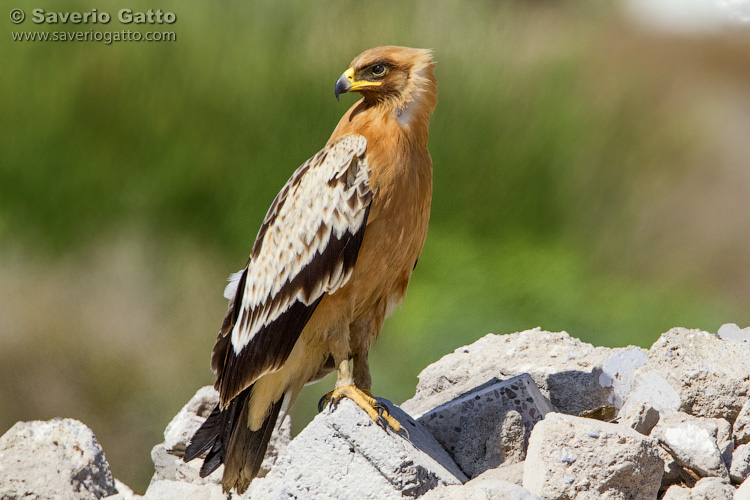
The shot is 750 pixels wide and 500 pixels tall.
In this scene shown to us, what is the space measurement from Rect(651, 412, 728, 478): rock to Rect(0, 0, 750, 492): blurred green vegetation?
235cm

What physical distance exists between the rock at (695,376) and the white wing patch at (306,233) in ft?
5.49

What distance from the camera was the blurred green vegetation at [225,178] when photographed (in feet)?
18.9

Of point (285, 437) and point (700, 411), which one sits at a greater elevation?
point (285, 437)

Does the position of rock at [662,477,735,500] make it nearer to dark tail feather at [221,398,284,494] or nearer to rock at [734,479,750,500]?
rock at [734,479,750,500]

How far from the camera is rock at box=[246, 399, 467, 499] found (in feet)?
10.7

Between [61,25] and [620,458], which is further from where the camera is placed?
[61,25]

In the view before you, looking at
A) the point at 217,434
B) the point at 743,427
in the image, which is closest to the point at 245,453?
the point at 217,434

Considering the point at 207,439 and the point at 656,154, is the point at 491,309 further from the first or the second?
the point at 207,439

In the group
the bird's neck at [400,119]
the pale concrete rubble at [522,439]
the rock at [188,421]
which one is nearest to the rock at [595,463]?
the pale concrete rubble at [522,439]

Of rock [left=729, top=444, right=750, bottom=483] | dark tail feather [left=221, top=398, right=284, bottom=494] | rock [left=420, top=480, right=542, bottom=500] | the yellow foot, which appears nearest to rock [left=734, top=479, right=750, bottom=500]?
rock [left=729, top=444, right=750, bottom=483]

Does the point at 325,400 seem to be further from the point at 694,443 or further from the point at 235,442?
the point at 694,443

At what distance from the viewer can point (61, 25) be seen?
5930mm

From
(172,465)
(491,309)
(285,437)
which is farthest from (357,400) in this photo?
(491,309)

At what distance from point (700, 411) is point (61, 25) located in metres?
5.21
